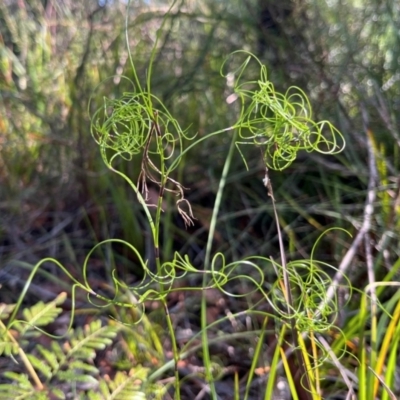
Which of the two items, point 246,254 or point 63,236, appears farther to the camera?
point 63,236

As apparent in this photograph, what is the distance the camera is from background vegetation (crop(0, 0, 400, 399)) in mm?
1034

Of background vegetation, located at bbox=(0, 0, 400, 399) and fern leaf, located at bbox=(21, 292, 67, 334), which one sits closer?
fern leaf, located at bbox=(21, 292, 67, 334)

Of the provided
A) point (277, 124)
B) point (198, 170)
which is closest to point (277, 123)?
point (277, 124)

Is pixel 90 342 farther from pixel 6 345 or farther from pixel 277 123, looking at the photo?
pixel 277 123

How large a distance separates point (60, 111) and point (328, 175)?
2.67 ft

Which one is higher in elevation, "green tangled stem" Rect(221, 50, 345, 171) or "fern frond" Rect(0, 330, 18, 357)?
"green tangled stem" Rect(221, 50, 345, 171)

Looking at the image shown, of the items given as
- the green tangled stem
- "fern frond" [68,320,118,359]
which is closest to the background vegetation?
"fern frond" [68,320,118,359]

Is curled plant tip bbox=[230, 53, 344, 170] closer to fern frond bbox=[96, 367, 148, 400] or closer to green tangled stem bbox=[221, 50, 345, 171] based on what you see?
green tangled stem bbox=[221, 50, 345, 171]

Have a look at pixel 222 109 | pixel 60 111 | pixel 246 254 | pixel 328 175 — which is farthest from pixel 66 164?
pixel 328 175

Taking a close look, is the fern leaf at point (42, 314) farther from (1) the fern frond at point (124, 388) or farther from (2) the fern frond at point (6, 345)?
(1) the fern frond at point (124, 388)

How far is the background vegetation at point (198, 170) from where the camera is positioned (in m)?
1.03

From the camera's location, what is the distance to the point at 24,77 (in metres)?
1.70

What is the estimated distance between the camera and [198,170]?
1481 millimetres

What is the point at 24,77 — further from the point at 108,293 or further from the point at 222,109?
the point at 108,293
